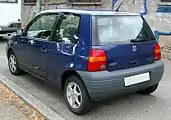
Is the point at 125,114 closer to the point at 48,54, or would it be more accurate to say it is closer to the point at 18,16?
the point at 48,54

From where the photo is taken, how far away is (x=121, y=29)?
4746mm

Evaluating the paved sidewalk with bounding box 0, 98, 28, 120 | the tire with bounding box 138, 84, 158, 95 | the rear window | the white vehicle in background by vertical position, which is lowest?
the paved sidewalk with bounding box 0, 98, 28, 120

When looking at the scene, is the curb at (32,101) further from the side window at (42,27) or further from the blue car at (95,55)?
the side window at (42,27)

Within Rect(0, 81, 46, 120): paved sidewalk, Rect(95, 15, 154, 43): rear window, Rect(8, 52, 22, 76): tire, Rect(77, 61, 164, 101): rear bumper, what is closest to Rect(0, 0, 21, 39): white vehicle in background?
Rect(8, 52, 22, 76): tire

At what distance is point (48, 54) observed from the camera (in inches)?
205

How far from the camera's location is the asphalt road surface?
15.2 ft

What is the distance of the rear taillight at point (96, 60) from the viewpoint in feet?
14.2

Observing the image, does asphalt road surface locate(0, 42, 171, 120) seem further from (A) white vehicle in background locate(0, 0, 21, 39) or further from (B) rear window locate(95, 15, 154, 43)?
(A) white vehicle in background locate(0, 0, 21, 39)

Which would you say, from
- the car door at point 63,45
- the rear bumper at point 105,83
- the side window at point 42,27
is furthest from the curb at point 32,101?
the side window at point 42,27

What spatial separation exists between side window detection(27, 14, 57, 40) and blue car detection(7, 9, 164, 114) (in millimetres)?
22

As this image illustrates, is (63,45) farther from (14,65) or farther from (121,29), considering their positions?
(14,65)

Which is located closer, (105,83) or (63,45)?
(105,83)

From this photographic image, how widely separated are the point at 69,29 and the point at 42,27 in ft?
3.42

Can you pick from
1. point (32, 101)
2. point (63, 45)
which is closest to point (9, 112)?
point (32, 101)
